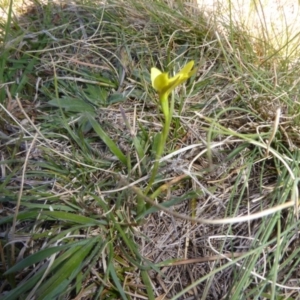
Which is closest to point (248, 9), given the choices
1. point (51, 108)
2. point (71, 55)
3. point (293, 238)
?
point (71, 55)

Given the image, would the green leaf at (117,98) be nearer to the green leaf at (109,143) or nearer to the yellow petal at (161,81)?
the green leaf at (109,143)

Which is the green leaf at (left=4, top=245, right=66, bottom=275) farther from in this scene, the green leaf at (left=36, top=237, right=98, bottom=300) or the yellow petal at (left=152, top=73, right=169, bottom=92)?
the yellow petal at (left=152, top=73, right=169, bottom=92)

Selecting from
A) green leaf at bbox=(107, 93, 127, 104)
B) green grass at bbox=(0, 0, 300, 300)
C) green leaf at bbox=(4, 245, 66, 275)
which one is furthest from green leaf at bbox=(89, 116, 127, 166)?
green leaf at bbox=(4, 245, 66, 275)

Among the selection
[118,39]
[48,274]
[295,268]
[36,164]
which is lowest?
[295,268]

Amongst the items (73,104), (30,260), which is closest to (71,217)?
(30,260)

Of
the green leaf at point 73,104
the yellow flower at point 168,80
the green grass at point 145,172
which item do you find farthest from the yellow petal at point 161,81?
the green leaf at point 73,104

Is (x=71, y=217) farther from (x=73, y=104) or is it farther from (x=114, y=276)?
(x=73, y=104)

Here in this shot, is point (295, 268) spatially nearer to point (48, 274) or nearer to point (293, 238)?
point (293, 238)
